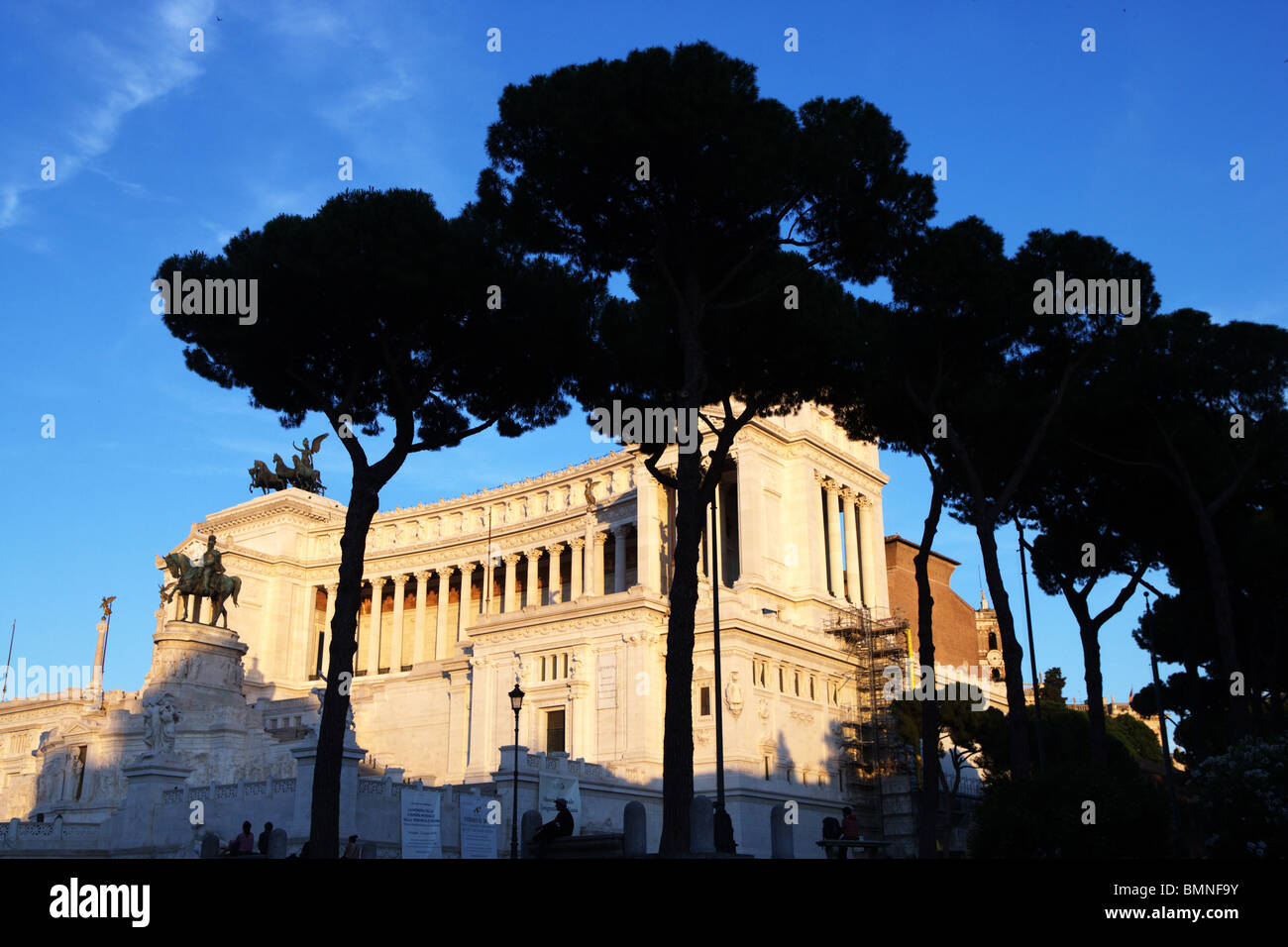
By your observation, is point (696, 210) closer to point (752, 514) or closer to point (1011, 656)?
point (1011, 656)

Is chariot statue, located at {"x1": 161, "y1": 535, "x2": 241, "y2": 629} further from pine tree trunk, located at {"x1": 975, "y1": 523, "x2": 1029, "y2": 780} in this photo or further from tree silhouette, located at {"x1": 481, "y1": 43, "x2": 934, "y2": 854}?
pine tree trunk, located at {"x1": 975, "y1": 523, "x2": 1029, "y2": 780}

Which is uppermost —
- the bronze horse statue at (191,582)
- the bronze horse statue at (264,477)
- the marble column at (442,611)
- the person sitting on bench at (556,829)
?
the bronze horse statue at (264,477)

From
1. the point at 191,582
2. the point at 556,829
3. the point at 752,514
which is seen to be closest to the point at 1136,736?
the point at 752,514

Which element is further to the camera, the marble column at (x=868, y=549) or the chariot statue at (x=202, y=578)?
the marble column at (x=868, y=549)

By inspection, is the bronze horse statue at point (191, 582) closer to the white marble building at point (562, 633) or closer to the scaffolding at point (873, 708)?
the white marble building at point (562, 633)

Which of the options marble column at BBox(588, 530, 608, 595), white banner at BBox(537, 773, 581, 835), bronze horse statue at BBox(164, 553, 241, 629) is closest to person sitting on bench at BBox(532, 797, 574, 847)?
white banner at BBox(537, 773, 581, 835)

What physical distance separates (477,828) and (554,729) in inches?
735

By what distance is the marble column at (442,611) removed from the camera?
77.1 metres

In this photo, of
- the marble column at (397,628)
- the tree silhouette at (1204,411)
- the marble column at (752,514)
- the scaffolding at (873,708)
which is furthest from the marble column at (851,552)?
the tree silhouette at (1204,411)

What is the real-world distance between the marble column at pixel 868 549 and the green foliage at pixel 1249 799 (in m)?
42.3

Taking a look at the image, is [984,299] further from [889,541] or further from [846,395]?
[889,541]

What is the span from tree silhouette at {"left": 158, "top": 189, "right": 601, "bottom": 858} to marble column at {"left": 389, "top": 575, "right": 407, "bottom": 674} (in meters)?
Answer: 51.8

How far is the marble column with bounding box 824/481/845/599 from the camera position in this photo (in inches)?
2426

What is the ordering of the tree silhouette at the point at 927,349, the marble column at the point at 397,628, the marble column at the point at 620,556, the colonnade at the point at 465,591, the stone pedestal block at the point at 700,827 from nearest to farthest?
the stone pedestal block at the point at 700,827
the tree silhouette at the point at 927,349
the marble column at the point at 620,556
the colonnade at the point at 465,591
the marble column at the point at 397,628
